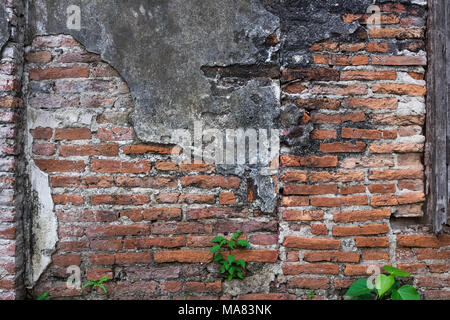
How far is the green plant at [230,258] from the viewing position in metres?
2.07

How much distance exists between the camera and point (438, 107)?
206 centimetres

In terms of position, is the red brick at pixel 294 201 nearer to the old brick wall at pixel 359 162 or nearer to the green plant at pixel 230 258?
the old brick wall at pixel 359 162

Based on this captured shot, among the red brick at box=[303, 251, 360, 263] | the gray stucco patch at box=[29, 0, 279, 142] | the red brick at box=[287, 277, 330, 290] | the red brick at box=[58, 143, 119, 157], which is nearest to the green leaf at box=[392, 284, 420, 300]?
the red brick at box=[303, 251, 360, 263]

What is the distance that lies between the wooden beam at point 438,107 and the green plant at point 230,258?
1237 mm

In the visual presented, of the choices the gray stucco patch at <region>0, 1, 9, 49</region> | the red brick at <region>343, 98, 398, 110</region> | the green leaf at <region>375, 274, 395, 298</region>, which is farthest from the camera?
the red brick at <region>343, 98, 398, 110</region>

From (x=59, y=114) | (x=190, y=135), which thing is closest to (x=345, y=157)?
(x=190, y=135)

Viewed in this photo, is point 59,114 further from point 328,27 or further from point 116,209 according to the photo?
point 328,27

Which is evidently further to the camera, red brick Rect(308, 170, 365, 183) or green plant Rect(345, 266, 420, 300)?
red brick Rect(308, 170, 365, 183)

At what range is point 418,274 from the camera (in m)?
2.11

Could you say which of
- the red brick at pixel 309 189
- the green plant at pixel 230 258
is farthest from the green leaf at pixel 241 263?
the red brick at pixel 309 189

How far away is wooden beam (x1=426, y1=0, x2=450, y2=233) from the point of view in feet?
6.74

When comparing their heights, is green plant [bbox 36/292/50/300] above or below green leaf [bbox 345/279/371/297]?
below

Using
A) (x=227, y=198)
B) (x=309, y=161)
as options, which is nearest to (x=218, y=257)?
(x=227, y=198)

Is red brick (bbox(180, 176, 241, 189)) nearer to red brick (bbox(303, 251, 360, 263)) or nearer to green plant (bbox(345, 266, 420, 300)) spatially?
red brick (bbox(303, 251, 360, 263))
